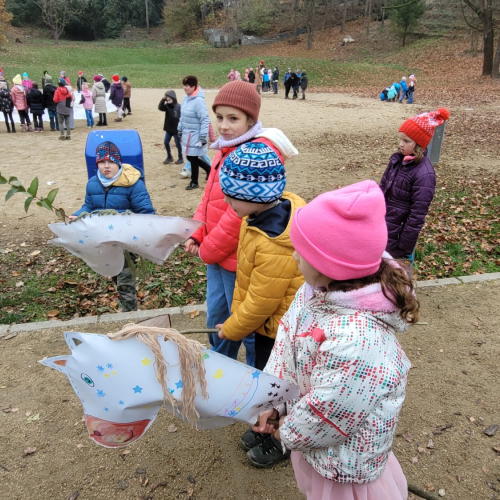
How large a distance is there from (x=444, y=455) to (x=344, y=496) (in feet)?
5.03

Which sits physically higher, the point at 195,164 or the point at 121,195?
the point at 121,195

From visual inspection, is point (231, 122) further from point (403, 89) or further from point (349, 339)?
point (403, 89)

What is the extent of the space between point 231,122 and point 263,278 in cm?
114

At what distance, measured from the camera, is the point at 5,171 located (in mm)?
10117

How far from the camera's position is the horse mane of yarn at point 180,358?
4.99ft

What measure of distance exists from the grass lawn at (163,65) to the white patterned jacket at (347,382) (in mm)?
30808

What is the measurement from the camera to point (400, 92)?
2336 centimetres

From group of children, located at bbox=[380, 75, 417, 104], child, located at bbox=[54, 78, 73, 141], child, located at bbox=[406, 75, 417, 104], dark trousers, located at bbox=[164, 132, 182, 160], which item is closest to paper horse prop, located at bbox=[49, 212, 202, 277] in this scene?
dark trousers, located at bbox=[164, 132, 182, 160]

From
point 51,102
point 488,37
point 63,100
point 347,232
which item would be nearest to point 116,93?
point 51,102

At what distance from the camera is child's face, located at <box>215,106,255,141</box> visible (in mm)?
2783

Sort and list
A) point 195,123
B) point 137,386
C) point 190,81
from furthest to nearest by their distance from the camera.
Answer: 1. point 195,123
2. point 190,81
3. point 137,386

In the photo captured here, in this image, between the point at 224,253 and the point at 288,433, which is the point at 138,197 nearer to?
the point at 224,253

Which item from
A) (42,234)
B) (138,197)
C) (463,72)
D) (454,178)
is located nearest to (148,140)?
(42,234)

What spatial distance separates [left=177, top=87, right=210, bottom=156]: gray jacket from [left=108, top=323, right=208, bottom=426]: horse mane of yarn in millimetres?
7025
